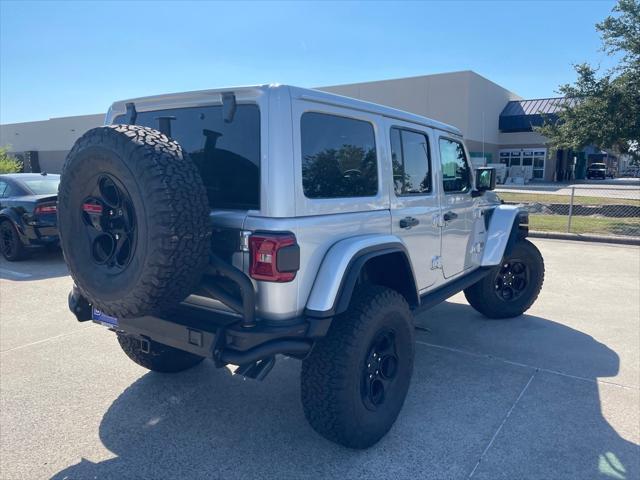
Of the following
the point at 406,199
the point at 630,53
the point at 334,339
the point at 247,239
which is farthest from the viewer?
the point at 630,53

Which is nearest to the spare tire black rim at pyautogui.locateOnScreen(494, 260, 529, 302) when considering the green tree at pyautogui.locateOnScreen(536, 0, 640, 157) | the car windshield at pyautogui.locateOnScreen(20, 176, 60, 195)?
the car windshield at pyautogui.locateOnScreen(20, 176, 60, 195)

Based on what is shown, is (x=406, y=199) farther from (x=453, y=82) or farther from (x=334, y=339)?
(x=453, y=82)

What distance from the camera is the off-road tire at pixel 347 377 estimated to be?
2.66m

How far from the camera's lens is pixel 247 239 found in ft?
8.25

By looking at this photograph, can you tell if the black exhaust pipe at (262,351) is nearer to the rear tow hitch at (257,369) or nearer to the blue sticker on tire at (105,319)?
the rear tow hitch at (257,369)

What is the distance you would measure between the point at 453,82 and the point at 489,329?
108ft

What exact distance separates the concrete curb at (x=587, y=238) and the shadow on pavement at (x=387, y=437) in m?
7.90

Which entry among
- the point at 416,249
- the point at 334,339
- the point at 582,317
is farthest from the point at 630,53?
the point at 334,339

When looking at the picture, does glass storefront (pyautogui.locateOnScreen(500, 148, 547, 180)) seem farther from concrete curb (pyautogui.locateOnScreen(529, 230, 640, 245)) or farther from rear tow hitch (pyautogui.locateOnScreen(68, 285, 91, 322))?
rear tow hitch (pyautogui.locateOnScreen(68, 285, 91, 322))

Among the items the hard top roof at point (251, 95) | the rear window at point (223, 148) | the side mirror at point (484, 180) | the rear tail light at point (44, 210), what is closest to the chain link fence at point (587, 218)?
the side mirror at point (484, 180)

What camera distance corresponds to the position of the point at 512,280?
5480mm

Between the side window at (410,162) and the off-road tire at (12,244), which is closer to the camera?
the side window at (410,162)

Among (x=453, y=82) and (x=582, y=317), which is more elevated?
(x=453, y=82)

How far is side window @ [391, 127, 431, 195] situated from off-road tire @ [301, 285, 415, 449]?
949mm
